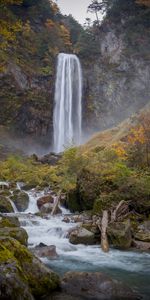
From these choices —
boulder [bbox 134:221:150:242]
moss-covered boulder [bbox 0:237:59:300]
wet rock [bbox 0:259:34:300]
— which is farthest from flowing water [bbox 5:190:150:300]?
wet rock [bbox 0:259:34:300]

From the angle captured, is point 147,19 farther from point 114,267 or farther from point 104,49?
point 114,267

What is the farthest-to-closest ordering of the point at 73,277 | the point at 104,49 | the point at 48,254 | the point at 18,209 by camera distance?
the point at 104,49 < the point at 18,209 < the point at 48,254 < the point at 73,277

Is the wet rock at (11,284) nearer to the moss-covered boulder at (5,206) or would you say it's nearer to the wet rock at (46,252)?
the wet rock at (46,252)

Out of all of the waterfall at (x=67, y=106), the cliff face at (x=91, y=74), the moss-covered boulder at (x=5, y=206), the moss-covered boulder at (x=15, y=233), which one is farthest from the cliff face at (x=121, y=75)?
the moss-covered boulder at (x=15, y=233)

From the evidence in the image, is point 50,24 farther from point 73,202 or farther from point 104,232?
point 104,232

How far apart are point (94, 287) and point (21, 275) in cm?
164

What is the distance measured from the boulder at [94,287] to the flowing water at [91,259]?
51 cm

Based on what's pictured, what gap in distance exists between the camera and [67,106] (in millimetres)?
40250

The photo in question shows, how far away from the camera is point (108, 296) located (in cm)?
709

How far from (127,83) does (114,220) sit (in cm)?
3049

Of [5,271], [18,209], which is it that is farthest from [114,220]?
[5,271]

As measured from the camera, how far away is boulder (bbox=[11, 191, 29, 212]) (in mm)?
17891

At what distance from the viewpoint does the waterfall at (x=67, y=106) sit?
39.7 metres

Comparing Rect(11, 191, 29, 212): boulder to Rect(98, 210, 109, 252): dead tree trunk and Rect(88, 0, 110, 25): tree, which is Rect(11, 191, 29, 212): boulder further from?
Rect(88, 0, 110, 25): tree
